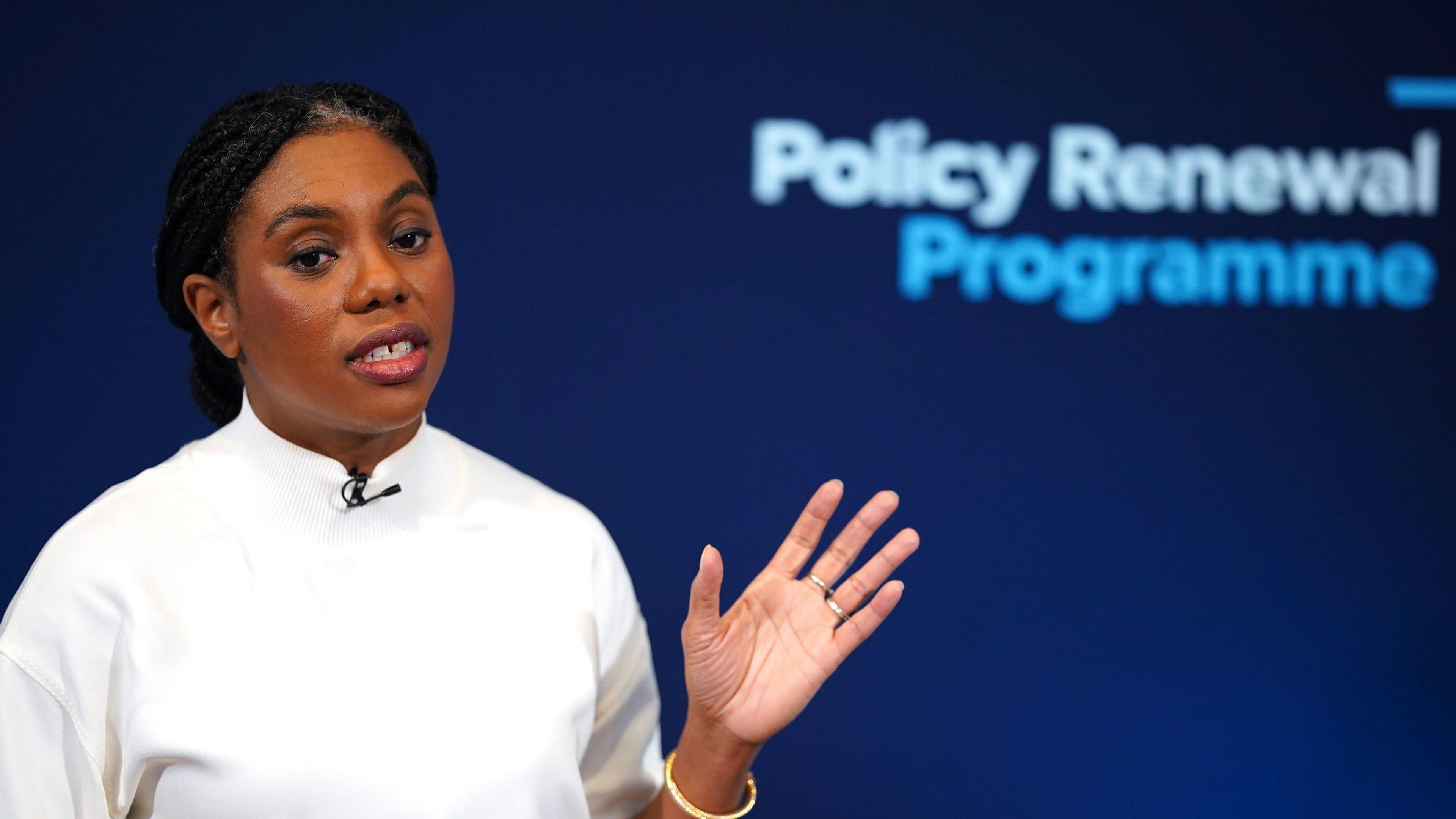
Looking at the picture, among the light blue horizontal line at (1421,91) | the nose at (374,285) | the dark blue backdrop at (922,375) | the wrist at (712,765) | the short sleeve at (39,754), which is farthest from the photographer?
the light blue horizontal line at (1421,91)

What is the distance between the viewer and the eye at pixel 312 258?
4.39 ft

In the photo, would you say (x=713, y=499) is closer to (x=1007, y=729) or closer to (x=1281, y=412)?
(x=1007, y=729)

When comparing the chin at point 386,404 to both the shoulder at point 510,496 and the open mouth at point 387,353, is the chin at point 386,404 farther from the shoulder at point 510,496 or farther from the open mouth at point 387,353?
the shoulder at point 510,496

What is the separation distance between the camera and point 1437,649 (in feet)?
8.92

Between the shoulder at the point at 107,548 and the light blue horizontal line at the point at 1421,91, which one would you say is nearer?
the shoulder at the point at 107,548

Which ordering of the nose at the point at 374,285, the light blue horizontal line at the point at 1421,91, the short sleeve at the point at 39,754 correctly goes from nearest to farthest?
the short sleeve at the point at 39,754 < the nose at the point at 374,285 < the light blue horizontal line at the point at 1421,91

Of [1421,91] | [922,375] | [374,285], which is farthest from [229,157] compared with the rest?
[1421,91]

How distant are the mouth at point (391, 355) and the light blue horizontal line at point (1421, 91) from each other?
2.23 meters

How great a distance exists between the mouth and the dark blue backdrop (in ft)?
3.77

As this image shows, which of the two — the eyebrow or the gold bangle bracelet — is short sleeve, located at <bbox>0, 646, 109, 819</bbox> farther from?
the gold bangle bracelet

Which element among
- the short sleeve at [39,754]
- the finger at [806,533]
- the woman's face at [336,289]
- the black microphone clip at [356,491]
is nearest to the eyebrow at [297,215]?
the woman's face at [336,289]

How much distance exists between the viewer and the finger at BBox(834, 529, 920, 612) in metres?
1.46

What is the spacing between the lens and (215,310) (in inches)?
55.3

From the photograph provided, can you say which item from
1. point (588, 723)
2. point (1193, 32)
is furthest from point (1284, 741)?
point (588, 723)
